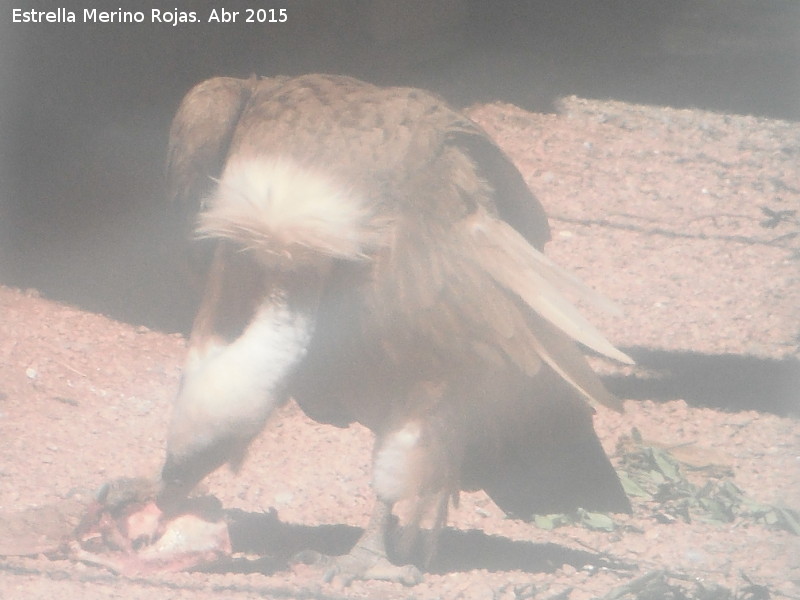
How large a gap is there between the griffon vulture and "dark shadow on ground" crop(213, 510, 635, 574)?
17 centimetres

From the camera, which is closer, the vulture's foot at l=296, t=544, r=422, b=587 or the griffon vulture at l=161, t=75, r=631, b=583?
the griffon vulture at l=161, t=75, r=631, b=583

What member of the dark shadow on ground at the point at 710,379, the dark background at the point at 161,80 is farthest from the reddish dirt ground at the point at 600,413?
the dark background at the point at 161,80

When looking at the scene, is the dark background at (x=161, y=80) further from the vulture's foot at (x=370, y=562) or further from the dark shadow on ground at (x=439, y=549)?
the vulture's foot at (x=370, y=562)

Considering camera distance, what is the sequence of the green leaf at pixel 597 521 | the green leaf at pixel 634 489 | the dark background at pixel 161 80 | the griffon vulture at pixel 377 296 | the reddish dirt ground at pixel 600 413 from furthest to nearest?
the dark background at pixel 161 80 → the green leaf at pixel 634 489 → the green leaf at pixel 597 521 → the reddish dirt ground at pixel 600 413 → the griffon vulture at pixel 377 296

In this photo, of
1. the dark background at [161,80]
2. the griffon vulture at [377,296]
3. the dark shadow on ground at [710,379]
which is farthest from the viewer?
the dark background at [161,80]

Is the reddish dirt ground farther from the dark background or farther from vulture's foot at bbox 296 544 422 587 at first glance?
the dark background

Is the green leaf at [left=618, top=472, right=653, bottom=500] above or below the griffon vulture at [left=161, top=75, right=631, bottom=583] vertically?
below

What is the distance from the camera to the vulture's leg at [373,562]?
2865mm

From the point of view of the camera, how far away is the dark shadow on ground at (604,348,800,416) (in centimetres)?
397

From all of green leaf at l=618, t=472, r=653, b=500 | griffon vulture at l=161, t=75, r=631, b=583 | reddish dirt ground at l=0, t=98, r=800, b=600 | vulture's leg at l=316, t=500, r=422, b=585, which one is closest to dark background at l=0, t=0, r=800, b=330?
reddish dirt ground at l=0, t=98, r=800, b=600

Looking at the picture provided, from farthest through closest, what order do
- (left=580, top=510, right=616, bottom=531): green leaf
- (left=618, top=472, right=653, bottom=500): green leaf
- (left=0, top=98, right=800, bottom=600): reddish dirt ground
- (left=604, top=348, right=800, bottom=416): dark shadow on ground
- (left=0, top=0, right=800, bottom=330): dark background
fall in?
(left=0, top=0, right=800, bottom=330): dark background → (left=604, top=348, right=800, bottom=416): dark shadow on ground → (left=618, top=472, right=653, bottom=500): green leaf → (left=580, top=510, right=616, bottom=531): green leaf → (left=0, top=98, right=800, bottom=600): reddish dirt ground

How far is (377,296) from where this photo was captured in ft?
8.40

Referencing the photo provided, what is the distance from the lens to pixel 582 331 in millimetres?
2672

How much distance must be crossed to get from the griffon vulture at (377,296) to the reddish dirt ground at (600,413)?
28 centimetres
